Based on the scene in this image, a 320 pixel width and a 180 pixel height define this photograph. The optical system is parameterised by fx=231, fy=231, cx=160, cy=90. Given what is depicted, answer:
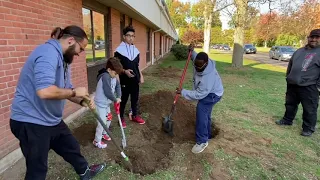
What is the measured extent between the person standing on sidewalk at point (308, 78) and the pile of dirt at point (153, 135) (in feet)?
5.55

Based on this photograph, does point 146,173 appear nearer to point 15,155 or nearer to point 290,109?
point 15,155

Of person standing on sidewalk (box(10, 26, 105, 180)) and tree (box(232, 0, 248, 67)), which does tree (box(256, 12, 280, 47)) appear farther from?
person standing on sidewalk (box(10, 26, 105, 180))

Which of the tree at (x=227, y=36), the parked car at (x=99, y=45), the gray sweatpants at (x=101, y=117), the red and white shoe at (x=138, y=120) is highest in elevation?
the tree at (x=227, y=36)

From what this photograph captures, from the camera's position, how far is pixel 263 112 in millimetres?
5668

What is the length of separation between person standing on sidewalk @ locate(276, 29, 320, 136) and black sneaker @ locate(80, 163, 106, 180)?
3713mm

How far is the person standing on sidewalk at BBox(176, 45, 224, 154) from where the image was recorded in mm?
3334

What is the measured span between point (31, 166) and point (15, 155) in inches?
53.0

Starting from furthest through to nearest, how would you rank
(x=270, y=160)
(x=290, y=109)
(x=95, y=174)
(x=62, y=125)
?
(x=290, y=109) → (x=270, y=160) → (x=95, y=174) → (x=62, y=125)

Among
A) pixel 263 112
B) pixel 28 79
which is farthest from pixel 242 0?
pixel 28 79

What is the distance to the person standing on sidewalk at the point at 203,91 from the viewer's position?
333 centimetres

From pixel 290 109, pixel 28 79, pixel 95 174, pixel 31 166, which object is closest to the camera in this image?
pixel 28 79

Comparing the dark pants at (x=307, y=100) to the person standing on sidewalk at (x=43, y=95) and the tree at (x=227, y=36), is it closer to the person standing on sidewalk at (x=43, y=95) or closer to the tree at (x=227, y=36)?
the person standing on sidewalk at (x=43, y=95)

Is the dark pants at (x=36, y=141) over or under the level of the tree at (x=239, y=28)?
under

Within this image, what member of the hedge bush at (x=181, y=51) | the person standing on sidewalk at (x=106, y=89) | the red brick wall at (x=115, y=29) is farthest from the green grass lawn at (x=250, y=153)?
the hedge bush at (x=181, y=51)
